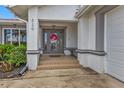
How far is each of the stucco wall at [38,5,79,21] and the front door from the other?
6.44 metres

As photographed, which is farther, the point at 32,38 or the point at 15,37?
the point at 15,37

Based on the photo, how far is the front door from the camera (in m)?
18.6

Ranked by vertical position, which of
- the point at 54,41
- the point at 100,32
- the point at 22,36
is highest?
the point at 22,36

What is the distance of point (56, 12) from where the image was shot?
471 inches

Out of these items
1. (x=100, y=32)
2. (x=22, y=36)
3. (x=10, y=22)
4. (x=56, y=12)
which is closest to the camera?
(x=100, y=32)

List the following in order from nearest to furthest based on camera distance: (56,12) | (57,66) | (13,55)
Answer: (57,66)
(56,12)
(13,55)

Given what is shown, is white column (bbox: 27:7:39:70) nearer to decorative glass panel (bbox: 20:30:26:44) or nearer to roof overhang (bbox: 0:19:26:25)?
roof overhang (bbox: 0:19:26:25)

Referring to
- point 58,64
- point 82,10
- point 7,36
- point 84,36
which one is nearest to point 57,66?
point 58,64

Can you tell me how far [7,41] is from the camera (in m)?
20.4

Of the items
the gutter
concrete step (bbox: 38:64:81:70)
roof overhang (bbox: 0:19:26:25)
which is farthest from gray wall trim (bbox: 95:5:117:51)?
roof overhang (bbox: 0:19:26:25)

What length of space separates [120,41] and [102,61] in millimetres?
1901

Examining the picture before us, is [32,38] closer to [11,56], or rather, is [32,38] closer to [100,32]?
[11,56]

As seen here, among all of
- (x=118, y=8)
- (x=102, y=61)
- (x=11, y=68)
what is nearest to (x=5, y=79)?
(x=11, y=68)

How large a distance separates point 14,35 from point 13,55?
853 cm
